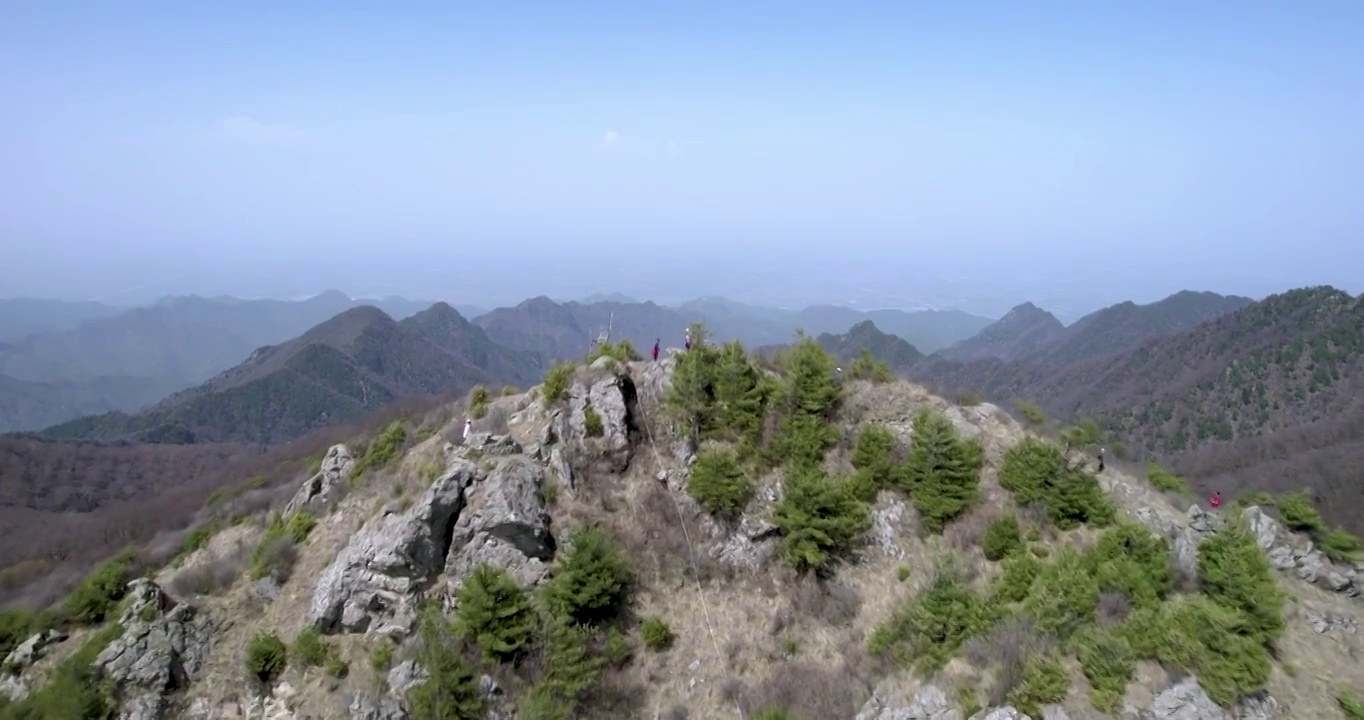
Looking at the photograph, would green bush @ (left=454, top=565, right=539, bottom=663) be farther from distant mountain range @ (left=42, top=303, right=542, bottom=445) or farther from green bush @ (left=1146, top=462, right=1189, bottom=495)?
distant mountain range @ (left=42, top=303, right=542, bottom=445)

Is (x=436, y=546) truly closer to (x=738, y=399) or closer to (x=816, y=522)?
(x=738, y=399)

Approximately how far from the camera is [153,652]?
18.5 metres

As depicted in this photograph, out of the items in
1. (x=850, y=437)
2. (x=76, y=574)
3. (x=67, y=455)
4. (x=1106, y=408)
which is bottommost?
(x=67, y=455)

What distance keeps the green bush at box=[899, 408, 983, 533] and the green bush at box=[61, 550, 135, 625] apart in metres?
25.1

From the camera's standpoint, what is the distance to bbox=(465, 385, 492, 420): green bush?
2711cm

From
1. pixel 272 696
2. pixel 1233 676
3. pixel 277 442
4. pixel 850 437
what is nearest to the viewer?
pixel 1233 676

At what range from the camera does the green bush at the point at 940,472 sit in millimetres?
21828

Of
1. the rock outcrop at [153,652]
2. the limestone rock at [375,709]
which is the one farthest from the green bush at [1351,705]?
the rock outcrop at [153,652]

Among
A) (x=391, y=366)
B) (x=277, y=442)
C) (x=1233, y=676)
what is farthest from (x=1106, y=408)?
(x=391, y=366)

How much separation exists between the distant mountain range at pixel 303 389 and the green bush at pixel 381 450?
92344mm

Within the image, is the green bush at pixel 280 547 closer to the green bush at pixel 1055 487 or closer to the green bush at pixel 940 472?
the green bush at pixel 940 472

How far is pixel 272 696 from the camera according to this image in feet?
60.6

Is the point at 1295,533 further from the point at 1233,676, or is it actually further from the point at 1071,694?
the point at 1071,694

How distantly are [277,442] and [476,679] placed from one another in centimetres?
14318
